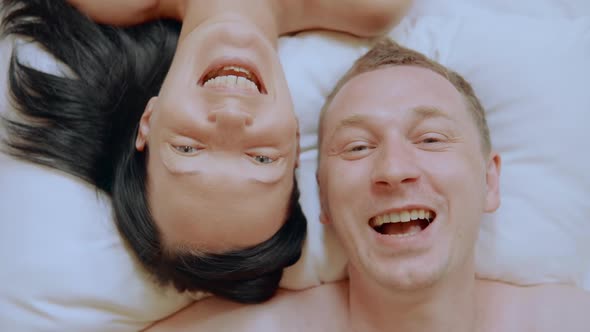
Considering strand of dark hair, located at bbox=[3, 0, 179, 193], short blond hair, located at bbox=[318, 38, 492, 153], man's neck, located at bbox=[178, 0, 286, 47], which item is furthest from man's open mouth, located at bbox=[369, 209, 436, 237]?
strand of dark hair, located at bbox=[3, 0, 179, 193]

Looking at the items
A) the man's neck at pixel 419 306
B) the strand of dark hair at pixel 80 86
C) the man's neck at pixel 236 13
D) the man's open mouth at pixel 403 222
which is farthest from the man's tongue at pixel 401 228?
the strand of dark hair at pixel 80 86

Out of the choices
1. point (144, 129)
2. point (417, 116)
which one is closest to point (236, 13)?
point (144, 129)

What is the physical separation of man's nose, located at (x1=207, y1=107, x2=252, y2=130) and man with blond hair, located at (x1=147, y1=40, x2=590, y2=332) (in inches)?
9.1

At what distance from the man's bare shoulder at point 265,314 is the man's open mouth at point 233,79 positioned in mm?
525

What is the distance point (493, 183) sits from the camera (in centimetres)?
132

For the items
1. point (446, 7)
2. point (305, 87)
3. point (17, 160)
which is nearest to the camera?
point (17, 160)

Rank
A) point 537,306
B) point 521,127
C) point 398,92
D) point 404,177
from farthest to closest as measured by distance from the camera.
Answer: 1. point 521,127
2. point 537,306
3. point 398,92
4. point 404,177

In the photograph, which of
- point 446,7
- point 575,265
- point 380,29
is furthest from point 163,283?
point 446,7

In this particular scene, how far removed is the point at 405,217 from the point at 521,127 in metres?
0.49

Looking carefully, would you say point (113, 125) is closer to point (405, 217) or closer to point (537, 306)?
point (405, 217)

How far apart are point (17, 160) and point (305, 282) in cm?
76

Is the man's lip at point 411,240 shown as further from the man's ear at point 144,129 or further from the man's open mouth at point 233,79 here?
the man's ear at point 144,129

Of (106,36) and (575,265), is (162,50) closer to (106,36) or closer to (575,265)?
(106,36)

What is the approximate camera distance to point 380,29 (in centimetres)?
154
